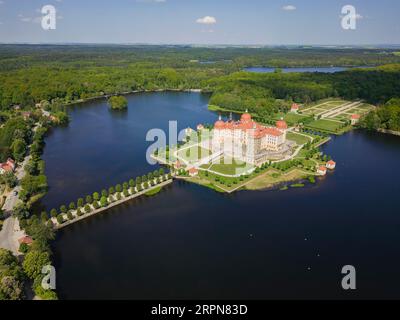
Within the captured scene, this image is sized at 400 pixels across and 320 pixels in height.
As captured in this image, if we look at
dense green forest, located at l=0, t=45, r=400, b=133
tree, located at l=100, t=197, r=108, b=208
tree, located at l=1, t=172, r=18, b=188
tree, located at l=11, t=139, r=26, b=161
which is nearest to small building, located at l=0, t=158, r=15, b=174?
tree, located at l=11, t=139, r=26, b=161

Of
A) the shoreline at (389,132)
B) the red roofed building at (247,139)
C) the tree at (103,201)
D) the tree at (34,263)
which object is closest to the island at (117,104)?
the red roofed building at (247,139)

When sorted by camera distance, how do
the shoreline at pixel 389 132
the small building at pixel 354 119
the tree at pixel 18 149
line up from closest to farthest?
the tree at pixel 18 149 → the shoreline at pixel 389 132 → the small building at pixel 354 119

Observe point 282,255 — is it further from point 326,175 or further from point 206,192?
point 326,175

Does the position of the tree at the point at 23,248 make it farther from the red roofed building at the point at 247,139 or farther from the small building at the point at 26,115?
the small building at the point at 26,115

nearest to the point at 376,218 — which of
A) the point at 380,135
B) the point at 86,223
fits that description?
the point at 86,223

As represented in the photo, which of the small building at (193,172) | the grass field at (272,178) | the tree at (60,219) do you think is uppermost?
the small building at (193,172)

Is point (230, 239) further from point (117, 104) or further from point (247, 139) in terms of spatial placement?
point (117, 104)

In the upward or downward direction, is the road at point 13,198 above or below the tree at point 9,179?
below

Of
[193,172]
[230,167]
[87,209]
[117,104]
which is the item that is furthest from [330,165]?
[117,104]
